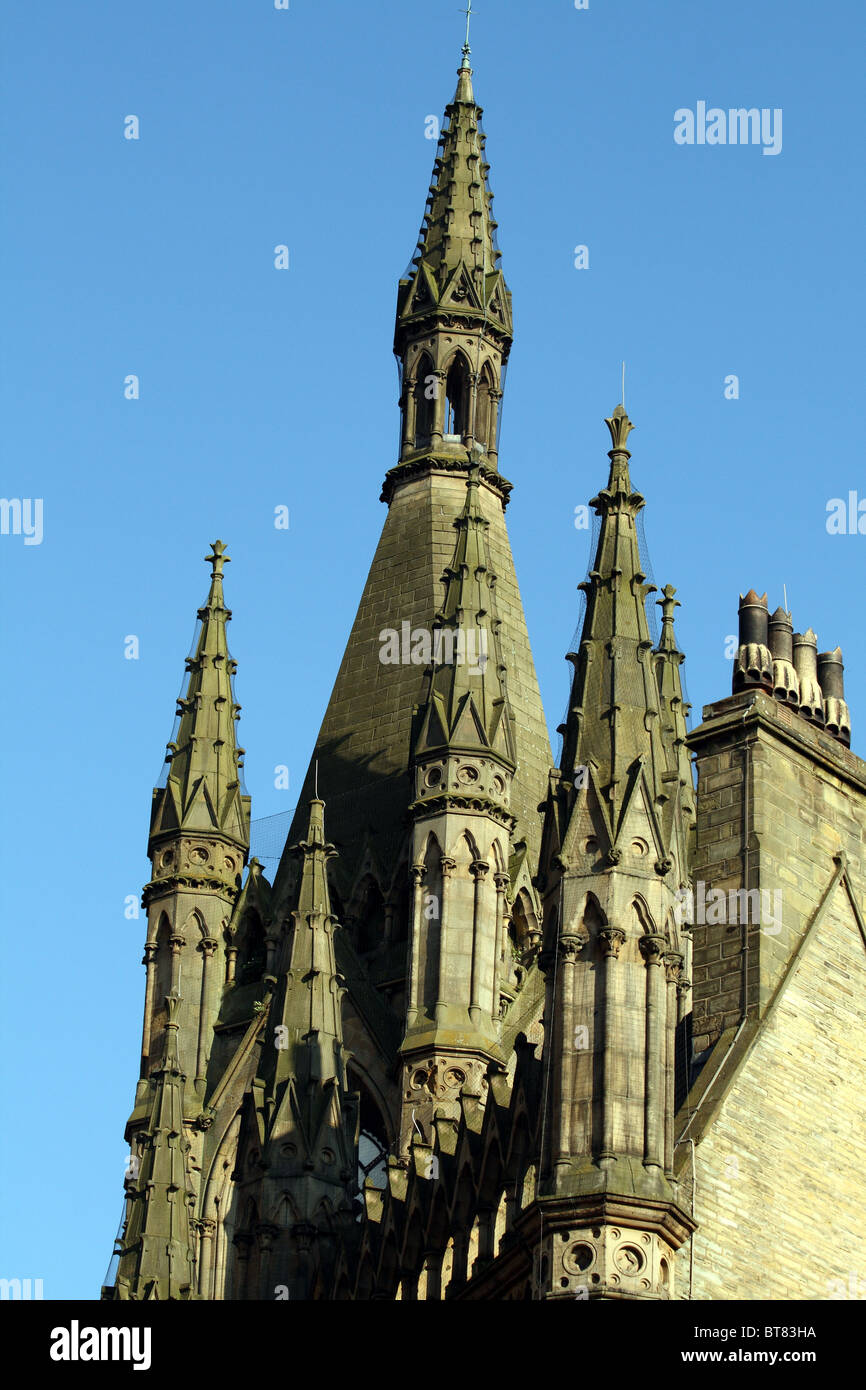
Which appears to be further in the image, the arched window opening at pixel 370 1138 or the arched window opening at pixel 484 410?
the arched window opening at pixel 484 410

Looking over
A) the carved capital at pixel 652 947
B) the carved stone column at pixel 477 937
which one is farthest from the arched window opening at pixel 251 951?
the carved capital at pixel 652 947

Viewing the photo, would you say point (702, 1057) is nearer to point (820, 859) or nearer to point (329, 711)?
point (820, 859)

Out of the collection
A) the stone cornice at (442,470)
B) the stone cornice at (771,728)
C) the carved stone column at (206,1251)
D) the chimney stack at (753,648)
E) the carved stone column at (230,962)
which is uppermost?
the stone cornice at (442,470)

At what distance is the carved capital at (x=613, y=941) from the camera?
3644cm

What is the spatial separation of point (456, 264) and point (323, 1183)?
2751 cm

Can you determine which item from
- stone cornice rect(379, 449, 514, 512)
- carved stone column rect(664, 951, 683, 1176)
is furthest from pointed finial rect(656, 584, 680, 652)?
carved stone column rect(664, 951, 683, 1176)

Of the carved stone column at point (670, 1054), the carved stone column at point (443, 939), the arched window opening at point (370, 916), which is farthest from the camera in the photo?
the arched window opening at point (370, 916)

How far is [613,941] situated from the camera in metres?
36.4

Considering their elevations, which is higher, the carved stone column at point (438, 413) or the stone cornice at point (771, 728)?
the carved stone column at point (438, 413)

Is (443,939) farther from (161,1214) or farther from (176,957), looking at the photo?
(176,957)

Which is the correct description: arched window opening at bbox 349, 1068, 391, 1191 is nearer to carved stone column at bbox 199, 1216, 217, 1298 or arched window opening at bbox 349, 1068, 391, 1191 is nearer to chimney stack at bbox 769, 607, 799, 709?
carved stone column at bbox 199, 1216, 217, 1298

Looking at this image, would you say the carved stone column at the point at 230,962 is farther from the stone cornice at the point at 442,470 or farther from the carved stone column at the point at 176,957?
the stone cornice at the point at 442,470

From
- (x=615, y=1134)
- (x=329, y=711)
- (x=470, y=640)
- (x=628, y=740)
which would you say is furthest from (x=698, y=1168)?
(x=329, y=711)
